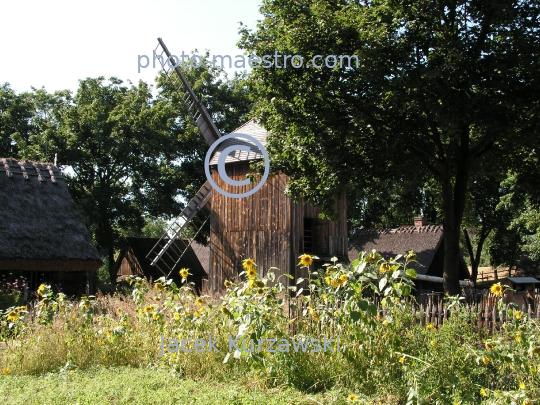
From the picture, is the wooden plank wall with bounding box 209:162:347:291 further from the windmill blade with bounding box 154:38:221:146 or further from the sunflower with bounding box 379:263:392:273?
the sunflower with bounding box 379:263:392:273

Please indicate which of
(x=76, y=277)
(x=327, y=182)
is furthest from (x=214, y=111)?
(x=327, y=182)

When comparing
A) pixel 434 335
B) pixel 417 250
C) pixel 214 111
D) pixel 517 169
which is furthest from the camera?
pixel 214 111

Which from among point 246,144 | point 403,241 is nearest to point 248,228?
point 246,144

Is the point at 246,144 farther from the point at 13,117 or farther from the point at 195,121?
the point at 13,117

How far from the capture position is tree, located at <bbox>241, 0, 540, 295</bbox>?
12.3m

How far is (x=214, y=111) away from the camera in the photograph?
30.1 meters

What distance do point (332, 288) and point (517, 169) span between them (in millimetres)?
10583

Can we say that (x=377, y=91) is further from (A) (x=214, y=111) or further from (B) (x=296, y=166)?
(A) (x=214, y=111)

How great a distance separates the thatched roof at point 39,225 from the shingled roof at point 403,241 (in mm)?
12690

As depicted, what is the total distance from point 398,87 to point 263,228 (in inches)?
298

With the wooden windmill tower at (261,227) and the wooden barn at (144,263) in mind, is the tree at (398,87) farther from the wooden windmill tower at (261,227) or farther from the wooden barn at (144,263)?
the wooden barn at (144,263)

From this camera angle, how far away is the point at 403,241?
27.3 meters

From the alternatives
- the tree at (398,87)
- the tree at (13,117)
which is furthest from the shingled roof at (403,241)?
the tree at (13,117)

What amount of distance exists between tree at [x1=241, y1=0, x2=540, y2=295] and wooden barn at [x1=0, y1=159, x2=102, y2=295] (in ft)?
22.3
